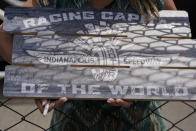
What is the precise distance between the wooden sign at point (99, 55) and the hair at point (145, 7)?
0.02 meters

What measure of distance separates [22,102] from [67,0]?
159 cm

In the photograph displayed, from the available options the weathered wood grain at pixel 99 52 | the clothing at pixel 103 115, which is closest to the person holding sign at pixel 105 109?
the clothing at pixel 103 115

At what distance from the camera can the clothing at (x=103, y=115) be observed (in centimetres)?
116

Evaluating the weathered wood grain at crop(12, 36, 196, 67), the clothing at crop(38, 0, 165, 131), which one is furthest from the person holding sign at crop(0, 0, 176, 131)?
the weathered wood grain at crop(12, 36, 196, 67)

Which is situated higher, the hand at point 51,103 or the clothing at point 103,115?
the hand at point 51,103

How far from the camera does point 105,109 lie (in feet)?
3.82

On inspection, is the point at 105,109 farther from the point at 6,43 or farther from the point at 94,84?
the point at 6,43

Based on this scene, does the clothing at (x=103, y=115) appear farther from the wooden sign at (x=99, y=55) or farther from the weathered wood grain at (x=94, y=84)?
the weathered wood grain at (x=94, y=84)

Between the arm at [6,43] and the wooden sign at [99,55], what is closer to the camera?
the wooden sign at [99,55]

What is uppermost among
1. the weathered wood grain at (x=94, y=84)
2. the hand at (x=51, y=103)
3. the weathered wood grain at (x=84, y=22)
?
the weathered wood grain at (x=84, y=22)

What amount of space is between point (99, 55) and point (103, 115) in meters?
0.24

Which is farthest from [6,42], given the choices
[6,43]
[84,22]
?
[84,22]

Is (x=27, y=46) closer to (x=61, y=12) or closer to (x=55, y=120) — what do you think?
(x=61, y=12)

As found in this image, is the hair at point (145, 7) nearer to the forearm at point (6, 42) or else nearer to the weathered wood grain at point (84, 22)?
the weathered wood grain at point (84, 22)
